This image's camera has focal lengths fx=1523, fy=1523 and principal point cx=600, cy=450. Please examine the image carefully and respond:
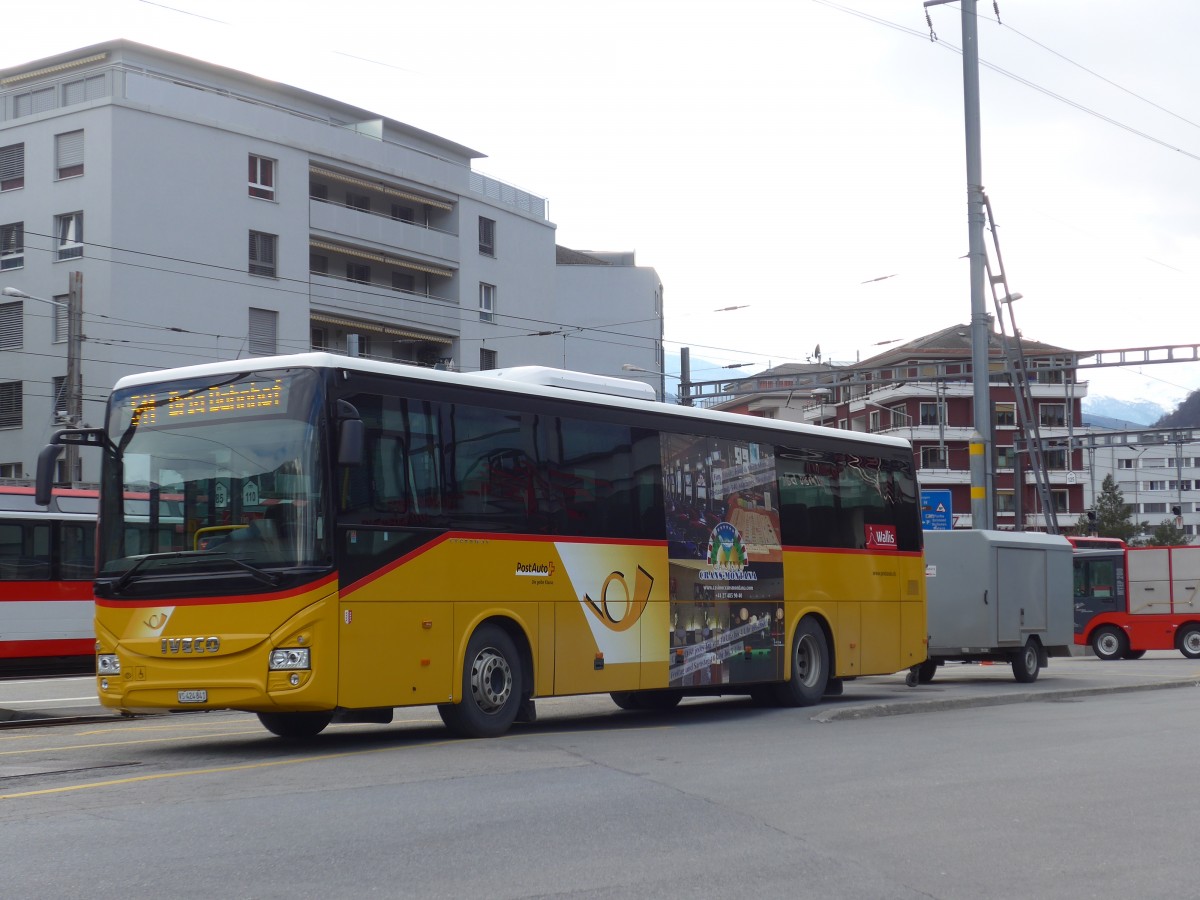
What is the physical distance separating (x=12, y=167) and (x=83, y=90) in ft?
10.6

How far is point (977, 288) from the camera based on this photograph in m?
25.9

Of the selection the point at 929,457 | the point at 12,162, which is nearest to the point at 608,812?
the point at 12,162

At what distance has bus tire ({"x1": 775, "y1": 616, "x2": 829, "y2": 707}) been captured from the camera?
18.0 meters

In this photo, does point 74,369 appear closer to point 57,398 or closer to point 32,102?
point 57,398

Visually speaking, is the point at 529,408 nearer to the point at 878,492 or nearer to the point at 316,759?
the point at 316,759

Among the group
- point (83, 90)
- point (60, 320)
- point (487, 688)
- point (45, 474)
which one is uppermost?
point (83, 90)

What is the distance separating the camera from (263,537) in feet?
39.8

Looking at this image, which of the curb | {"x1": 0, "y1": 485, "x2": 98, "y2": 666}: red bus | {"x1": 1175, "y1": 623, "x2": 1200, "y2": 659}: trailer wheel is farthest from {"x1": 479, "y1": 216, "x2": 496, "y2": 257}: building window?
the curb

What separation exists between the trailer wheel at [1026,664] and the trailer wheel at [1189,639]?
16232 mm

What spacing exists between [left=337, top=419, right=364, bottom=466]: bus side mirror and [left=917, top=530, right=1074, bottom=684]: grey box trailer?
48.0ft

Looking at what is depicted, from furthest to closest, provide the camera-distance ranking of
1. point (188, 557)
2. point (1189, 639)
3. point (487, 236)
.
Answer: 1. point (487, 236)
2. point (1189, 639)
3. point (188, 557)

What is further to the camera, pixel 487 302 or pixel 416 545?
pixel 487 302

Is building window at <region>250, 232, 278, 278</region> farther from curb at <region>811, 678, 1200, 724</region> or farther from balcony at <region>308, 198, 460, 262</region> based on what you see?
curb at <region>811, 678, 1200, 724</region>

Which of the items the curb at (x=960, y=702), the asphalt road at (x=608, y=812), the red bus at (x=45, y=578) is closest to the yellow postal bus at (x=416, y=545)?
the asphalt road at (x=608, y=812)
